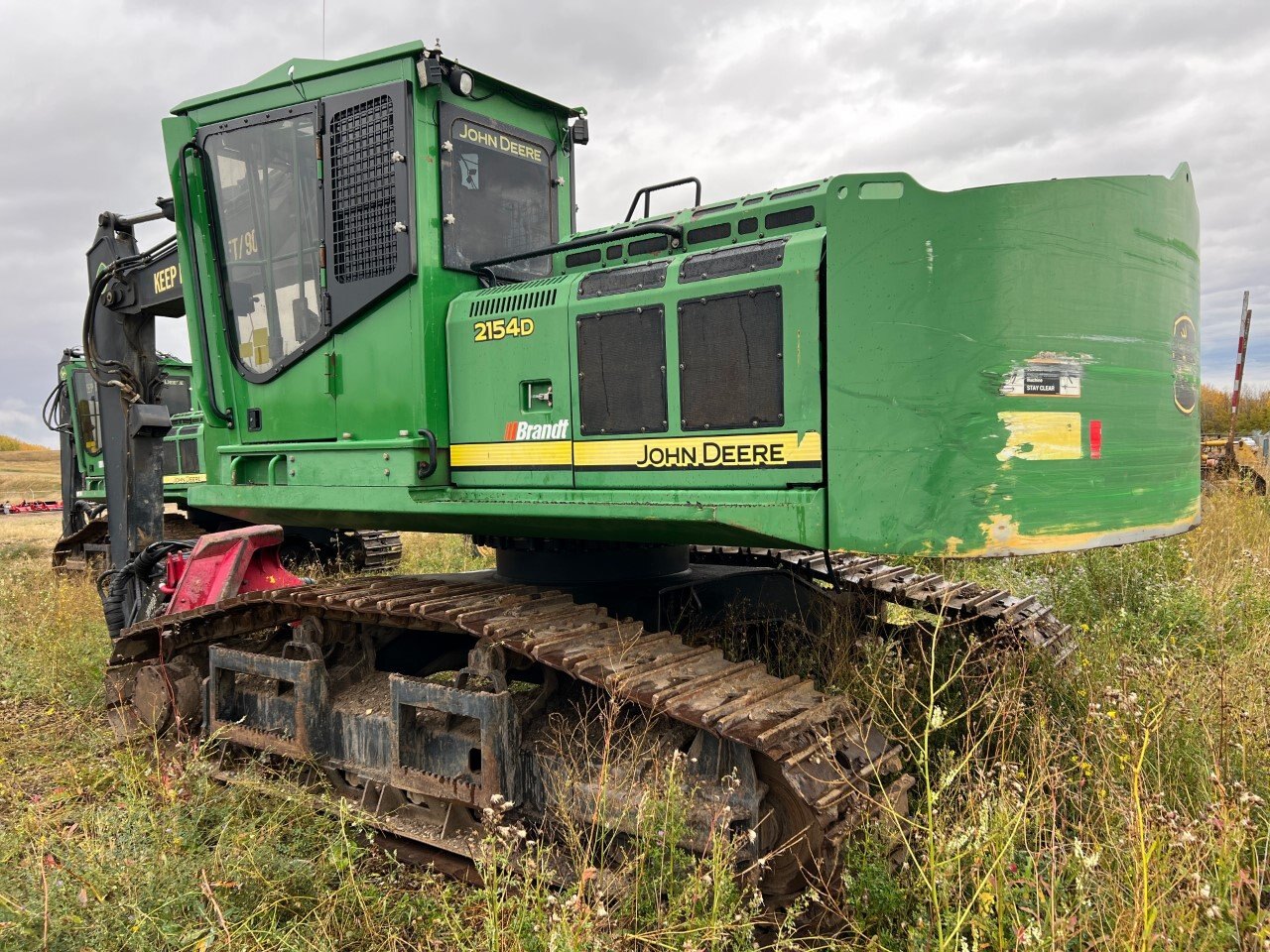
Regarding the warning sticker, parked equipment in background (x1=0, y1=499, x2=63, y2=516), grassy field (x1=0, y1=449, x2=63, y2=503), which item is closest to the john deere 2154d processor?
the warning sticker

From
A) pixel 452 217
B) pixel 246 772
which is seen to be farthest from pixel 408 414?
pixel 246 772

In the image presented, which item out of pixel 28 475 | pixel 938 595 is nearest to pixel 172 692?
pixel 938 595

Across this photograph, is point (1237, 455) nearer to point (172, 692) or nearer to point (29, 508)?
point (172, 692)

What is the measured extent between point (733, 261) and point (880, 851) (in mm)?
2170

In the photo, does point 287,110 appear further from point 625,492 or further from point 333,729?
point 333,729

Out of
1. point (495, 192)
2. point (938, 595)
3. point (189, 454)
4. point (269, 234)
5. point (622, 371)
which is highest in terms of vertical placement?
point (495, 192)

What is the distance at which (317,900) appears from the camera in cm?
321

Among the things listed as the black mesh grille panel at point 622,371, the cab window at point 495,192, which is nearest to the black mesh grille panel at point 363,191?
the cab window at point 495,192

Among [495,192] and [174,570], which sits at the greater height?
[495,192]

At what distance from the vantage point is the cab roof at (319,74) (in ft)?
13.6

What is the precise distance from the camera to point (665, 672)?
10.9 feet

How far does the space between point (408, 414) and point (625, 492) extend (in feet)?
3.94

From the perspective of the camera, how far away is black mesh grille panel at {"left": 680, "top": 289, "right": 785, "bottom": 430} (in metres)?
3.37

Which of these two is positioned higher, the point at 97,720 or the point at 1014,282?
the point at 1014,282
